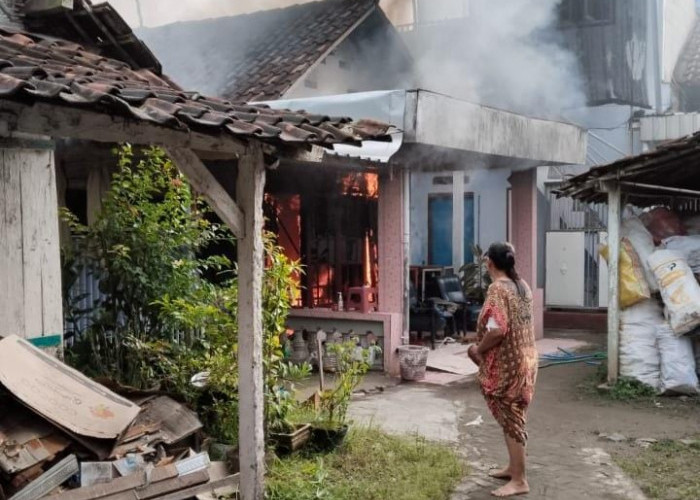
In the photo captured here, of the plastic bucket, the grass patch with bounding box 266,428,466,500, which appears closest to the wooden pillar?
the plastic bucket

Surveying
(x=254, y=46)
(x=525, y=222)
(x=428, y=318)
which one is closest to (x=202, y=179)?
(x=428, y=318)

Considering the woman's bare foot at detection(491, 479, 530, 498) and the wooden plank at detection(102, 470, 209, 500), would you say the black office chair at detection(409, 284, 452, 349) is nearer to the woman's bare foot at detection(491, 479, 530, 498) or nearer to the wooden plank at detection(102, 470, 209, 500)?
the woman's bare foot at detection(491, 479, 530, 498)

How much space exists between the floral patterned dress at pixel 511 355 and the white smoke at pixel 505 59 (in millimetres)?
10700

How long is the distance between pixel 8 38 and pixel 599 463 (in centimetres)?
620

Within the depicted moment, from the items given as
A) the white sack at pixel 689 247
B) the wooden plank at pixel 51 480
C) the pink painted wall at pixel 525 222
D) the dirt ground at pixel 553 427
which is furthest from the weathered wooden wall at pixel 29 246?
the pink painted wall at pixel 525 222

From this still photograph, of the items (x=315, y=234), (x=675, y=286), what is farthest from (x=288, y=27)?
(x=675, y=286)

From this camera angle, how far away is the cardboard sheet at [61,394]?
4.86 meters

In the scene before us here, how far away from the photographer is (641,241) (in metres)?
10.3

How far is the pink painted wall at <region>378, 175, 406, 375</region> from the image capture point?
35.6ft

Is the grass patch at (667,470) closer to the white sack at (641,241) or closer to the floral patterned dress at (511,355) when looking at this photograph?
the floral patterned dress at (511,355)

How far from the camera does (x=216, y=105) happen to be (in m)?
4.90

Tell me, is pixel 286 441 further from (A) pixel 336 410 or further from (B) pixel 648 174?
(B) pixel 648 174

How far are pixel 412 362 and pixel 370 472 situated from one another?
4125 millimetres

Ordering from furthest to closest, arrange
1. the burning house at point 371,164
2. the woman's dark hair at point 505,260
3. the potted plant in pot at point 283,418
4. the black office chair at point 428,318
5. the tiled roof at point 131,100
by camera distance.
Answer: the black office chair at point 428,318
the burning house at point 371,164
the potted plant in pot at point 283,418
the woman's dark hair at point 505,260
the tiled roof at point 131,100
